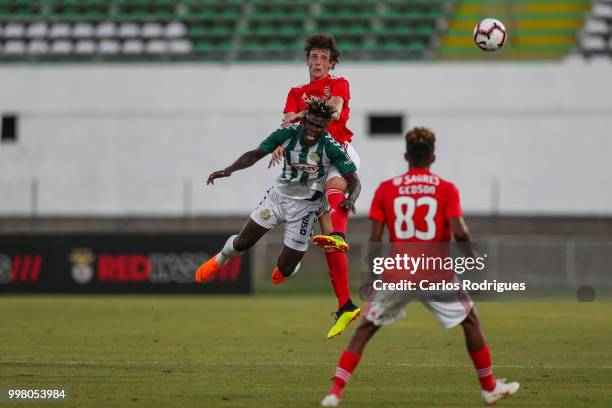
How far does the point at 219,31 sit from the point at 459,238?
26.2 meters

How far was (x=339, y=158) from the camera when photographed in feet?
37.6

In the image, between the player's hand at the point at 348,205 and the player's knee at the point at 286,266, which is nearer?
the player's hand at the point at 348,205

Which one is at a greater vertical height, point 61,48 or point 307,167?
point 61,48

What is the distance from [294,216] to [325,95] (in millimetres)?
1273

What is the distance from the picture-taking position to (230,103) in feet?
107

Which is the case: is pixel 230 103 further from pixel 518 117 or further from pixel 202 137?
pixel 518 117

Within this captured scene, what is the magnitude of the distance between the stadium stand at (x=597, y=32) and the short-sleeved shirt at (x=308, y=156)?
→ 76.1 feet

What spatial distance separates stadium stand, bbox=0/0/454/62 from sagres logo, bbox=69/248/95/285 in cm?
959

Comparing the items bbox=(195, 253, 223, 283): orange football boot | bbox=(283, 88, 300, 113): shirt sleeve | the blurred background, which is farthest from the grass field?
the blurred background

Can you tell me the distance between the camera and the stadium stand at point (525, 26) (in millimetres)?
33281

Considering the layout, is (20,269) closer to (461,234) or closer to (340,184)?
(340,184)

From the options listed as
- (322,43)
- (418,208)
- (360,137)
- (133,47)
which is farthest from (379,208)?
(133,47)

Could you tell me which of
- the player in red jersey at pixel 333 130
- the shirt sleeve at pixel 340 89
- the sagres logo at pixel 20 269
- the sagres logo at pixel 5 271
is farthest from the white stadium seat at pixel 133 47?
the shirt sleeve at pixel 340 89

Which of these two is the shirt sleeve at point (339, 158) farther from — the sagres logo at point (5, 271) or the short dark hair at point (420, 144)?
the sagres logo at point (5, 271)
